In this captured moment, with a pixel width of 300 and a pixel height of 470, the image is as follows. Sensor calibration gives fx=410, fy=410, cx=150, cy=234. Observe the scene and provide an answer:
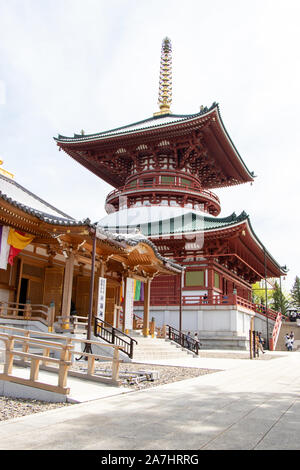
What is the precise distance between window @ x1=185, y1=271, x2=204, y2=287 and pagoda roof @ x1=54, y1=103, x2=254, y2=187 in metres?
11.2

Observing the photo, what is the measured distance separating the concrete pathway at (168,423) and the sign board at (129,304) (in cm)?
1063

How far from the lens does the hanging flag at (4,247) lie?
46.2 ft

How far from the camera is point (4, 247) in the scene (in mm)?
14336

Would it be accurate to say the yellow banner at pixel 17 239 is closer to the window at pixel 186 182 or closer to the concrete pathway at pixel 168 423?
the concrete pathway at pixel 168 423

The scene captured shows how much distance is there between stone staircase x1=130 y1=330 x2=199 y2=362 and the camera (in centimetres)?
1725

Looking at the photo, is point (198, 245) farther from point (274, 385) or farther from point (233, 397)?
point (233, 397)

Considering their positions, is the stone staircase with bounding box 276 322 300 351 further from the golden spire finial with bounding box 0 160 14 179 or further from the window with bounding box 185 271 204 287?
the golden spire finial with bounding box 0 160 14 179

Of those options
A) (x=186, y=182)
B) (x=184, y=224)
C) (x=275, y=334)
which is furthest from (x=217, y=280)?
(x=186, y=182)

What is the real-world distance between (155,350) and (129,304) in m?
2.49

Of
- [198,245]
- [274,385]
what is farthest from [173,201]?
[274,385]

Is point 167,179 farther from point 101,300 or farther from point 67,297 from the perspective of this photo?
point 67,297

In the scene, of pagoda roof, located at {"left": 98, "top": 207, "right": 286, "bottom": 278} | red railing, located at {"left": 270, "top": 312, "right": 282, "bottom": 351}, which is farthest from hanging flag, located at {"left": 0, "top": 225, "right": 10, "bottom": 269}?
red railing, located at {"left": 270, "top": 312, "right": 282, "bottom": 351}

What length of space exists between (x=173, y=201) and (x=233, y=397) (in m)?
27.6
